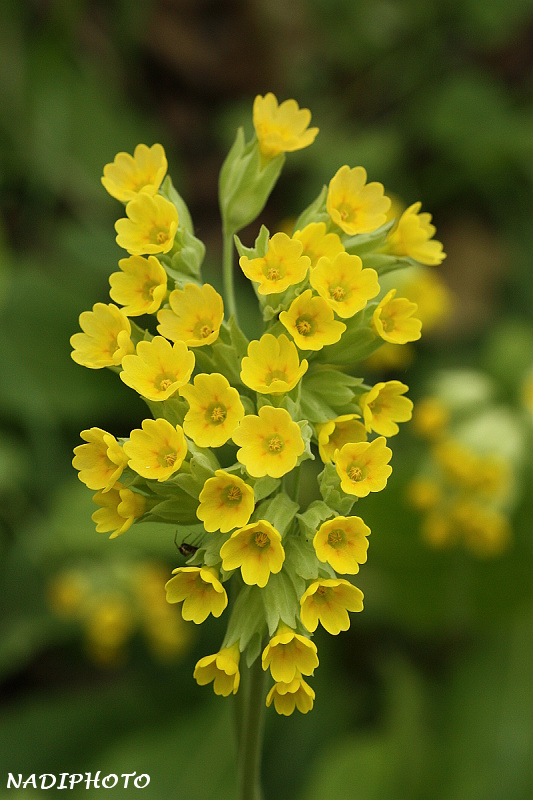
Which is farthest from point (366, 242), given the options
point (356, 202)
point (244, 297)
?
point (244, 297)

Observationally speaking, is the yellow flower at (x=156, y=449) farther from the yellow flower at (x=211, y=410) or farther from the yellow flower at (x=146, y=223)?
the yellow flower at (x=146, y=223)

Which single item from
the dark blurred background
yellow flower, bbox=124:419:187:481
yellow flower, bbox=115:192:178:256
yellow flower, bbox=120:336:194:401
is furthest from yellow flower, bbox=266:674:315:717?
the dark blurred background

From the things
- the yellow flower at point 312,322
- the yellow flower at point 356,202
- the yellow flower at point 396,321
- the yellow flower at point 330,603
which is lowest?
the yellow flower at point 330,603

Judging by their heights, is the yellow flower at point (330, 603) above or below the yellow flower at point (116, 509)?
below

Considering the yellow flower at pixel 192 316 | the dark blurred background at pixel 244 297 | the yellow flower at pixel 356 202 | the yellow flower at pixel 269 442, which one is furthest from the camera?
the dark blurred background at pixel 244 297

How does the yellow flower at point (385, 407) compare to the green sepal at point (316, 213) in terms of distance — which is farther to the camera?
the green sepal at point (316, 213)

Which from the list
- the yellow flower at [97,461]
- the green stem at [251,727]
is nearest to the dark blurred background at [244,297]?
the green stem at [251,727]

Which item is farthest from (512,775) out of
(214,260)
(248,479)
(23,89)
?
(23,89)
